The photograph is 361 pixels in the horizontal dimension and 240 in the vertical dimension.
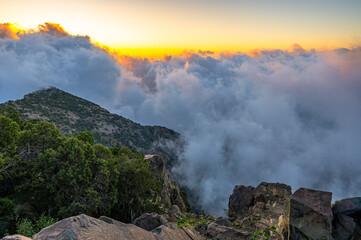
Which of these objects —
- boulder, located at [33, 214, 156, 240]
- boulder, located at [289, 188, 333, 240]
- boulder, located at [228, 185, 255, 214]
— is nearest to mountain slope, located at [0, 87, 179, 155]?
boulder, located at [228, 185, 255, 214]

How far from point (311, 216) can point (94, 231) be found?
Answer: 10.8 metres

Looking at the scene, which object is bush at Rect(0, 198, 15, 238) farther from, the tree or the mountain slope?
the mountain slope

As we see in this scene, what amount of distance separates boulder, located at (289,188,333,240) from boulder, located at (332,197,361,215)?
0.48 m

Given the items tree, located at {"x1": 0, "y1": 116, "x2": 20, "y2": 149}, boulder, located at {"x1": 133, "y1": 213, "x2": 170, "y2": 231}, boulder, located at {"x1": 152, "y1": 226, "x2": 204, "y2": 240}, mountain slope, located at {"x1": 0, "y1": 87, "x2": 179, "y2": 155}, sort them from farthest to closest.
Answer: mountain slope, located at {"x1": 0, "y1": 87, "x2": 179, "y2": 155}, tree, located at {"x1": 0, "y1": 116, "x2": 20, "y2": 149}, boulder, located at {"x1": 133, "y1": 213, "x2": 170, "y2": 231}, boulder, located at {"x1": 152, "y1": 226, "x2": 204, "y2": 240}

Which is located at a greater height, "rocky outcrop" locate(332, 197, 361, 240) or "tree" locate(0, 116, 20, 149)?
"tree" locate(0, 116, 20, 149)

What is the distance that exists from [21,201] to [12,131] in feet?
20.1

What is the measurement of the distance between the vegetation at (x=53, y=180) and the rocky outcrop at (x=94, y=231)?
7476 millimetres

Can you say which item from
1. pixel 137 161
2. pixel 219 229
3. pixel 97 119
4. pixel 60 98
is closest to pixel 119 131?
pixel 97 119

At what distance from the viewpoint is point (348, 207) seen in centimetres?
1144

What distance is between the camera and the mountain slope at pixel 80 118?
2915 inches

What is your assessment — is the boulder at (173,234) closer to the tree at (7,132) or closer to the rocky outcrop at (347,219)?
the rocky outcrop at (347,219)

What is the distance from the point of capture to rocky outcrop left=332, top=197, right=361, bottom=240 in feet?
35.5

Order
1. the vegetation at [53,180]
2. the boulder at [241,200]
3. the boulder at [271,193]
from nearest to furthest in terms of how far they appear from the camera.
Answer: the vegetation at [53,180], the boulder at [271,193], the boulder at [241,200]

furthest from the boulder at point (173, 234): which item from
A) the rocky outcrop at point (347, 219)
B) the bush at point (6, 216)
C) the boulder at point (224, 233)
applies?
the bush at point (6, 216)
